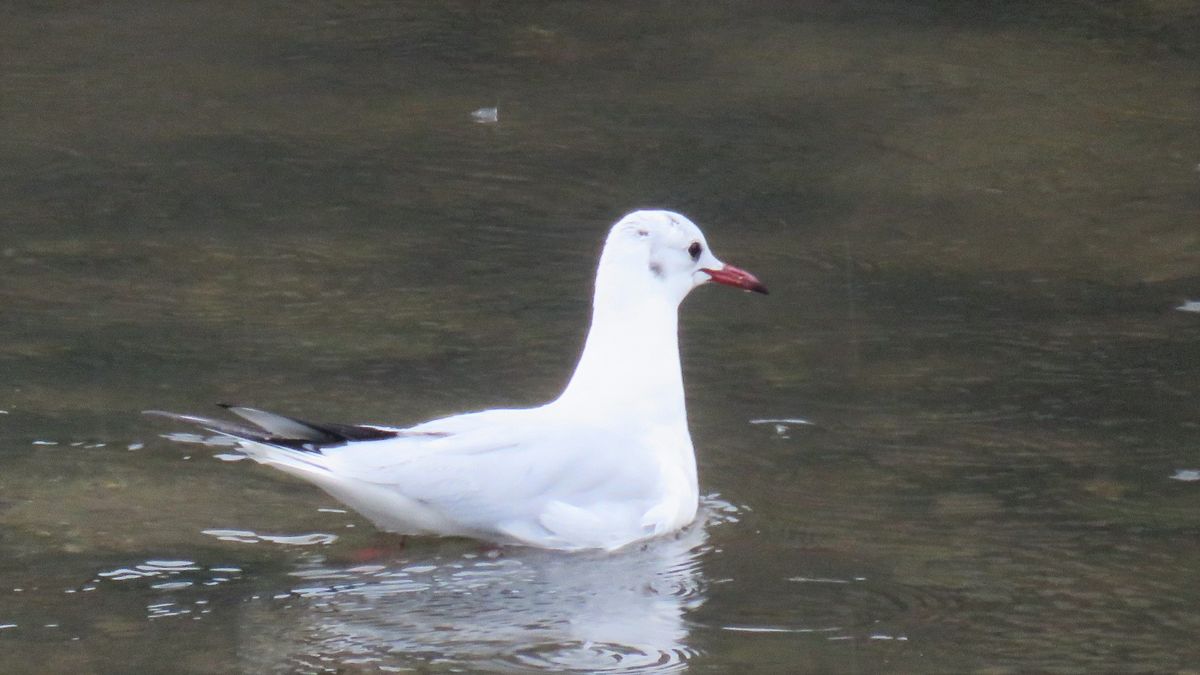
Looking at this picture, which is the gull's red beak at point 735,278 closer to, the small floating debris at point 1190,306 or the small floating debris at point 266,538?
the small floating debris at point 266,538

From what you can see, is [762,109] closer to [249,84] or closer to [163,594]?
[249,84]

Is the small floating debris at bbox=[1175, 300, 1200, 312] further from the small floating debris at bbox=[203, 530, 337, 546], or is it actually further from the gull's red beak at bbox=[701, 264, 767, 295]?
the small floating debris at bbox=[203, 530, 337, 546]

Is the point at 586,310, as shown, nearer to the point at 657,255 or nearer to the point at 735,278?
the point at 735,278

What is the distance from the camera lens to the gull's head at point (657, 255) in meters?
6.14

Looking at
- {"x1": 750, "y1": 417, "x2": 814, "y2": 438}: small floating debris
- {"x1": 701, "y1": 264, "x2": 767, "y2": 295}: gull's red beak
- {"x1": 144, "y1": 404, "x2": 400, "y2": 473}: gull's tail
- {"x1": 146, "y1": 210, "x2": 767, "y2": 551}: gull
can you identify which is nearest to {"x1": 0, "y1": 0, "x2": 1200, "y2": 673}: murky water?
{"x1": 750, "y1": 417, "x2": 814, "y2": 438}: small floating debris

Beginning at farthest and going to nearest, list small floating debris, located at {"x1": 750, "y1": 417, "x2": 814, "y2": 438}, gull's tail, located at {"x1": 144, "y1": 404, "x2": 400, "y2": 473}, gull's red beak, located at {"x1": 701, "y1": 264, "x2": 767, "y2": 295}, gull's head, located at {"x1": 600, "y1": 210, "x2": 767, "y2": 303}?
small floating debris, located at {"x1": 750, "y1": 417, "x2": 814, "y2": 438}, gull's red beak, located at {"x1": 701, "y1": 264, "x2": 767, "y2": 295}, gull's head, located at {"x1": 600, "y1": 210, "x2": 767, "y2": 303}, gull's tail, located at {"x1": 144, "y1": 404, "x2": 400, "y2": 473}

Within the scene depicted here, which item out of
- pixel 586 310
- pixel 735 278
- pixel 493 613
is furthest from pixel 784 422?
pixel 493 613

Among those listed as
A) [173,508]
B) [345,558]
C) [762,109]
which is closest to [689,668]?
[345,558]

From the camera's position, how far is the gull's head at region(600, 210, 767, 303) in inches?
242

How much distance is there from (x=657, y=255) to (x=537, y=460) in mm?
892

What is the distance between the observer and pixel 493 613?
16.7 feet

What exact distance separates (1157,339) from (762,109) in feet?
12.6

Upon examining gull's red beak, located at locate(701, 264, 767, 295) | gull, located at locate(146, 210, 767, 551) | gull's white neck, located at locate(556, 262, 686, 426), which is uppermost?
gull's red beak, located at locate(701, 264, 767, 295)

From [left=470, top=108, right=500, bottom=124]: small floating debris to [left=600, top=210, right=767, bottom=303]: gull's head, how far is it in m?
4.38
